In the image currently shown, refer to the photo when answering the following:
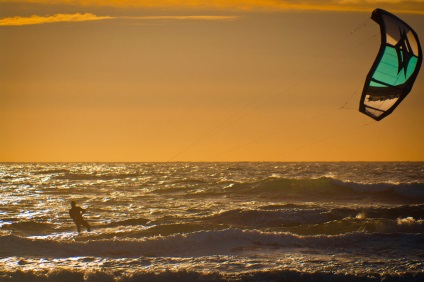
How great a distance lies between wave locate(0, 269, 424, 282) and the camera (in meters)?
13.8

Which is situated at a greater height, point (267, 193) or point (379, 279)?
point (267, 193)

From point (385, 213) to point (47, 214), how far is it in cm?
1226

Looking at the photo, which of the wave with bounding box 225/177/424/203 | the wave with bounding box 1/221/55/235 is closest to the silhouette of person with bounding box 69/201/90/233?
the wave with bounding box 1/221/55/235

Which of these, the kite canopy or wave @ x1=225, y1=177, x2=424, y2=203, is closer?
the kite canopy

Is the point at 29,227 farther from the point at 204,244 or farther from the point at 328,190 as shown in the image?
the point at 328,190

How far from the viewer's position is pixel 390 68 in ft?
49.7

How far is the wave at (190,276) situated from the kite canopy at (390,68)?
12.2 ft

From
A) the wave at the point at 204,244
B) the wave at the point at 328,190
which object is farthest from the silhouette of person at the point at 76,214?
the wave at the point at 328,190

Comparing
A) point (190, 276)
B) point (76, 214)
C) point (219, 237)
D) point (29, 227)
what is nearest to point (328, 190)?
point (219, 237)

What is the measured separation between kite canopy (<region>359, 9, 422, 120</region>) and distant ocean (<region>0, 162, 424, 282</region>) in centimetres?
357

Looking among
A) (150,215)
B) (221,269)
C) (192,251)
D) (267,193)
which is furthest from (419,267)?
(267,193)

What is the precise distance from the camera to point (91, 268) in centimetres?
1478

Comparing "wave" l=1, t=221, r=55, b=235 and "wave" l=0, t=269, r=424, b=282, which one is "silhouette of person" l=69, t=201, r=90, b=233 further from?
"wave" l=0, t=269, r=424, b=282

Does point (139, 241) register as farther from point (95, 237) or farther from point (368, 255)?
point (368, 255)
